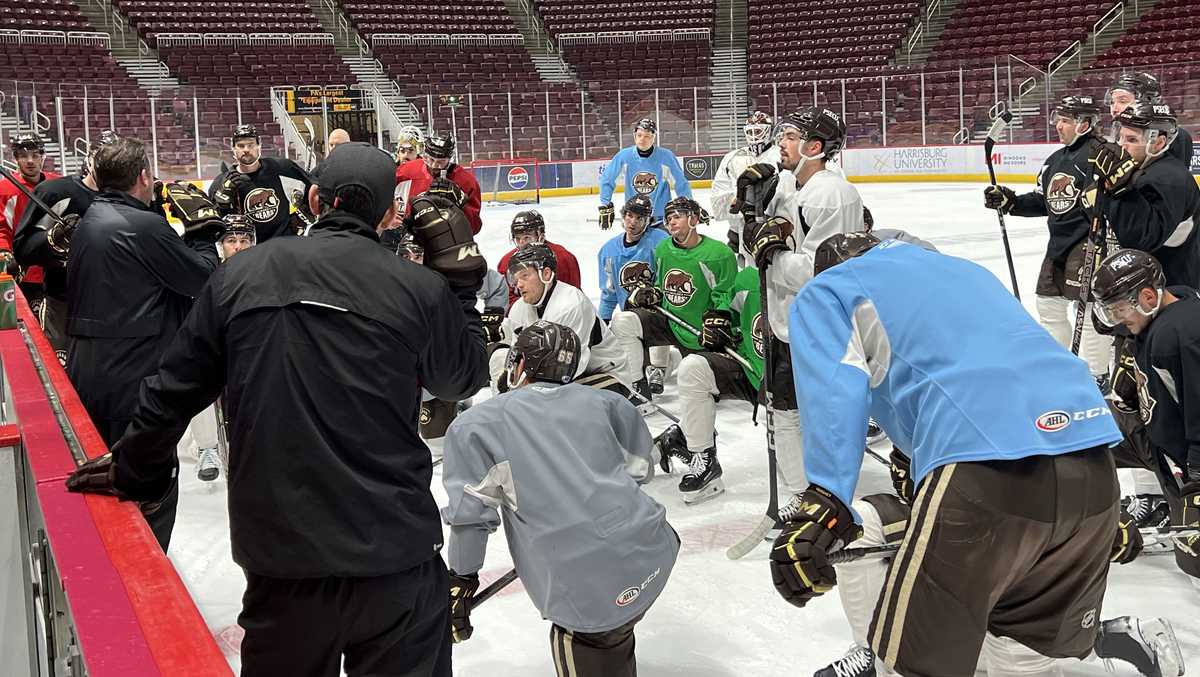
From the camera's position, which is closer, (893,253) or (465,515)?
(893,253)

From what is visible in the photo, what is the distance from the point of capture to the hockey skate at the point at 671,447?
15.6 feet

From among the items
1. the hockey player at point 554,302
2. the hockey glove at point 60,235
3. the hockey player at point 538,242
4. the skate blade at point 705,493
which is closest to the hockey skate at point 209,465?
the hockey glove at point 60,235

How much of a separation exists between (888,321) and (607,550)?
789 millimetres

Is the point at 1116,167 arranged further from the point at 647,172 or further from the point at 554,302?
the point at 647,172

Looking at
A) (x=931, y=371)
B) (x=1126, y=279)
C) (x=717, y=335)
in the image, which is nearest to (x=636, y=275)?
(x=717, y=335)

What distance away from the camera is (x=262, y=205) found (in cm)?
560

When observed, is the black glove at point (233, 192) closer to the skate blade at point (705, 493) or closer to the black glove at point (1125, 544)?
the skate blade at point (705, 493)

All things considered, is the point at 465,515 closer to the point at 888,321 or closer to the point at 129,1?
the point at 888,321

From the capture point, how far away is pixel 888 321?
79.2 inches

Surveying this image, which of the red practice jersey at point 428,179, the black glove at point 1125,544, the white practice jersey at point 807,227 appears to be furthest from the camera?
the red practice jersey at point 428,179

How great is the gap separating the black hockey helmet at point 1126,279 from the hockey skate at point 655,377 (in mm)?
3005

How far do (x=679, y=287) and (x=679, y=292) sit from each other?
0.03 metres

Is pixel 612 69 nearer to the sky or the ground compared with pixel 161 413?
nearer to the sky

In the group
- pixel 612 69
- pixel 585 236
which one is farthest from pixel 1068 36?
pixel 585 236
